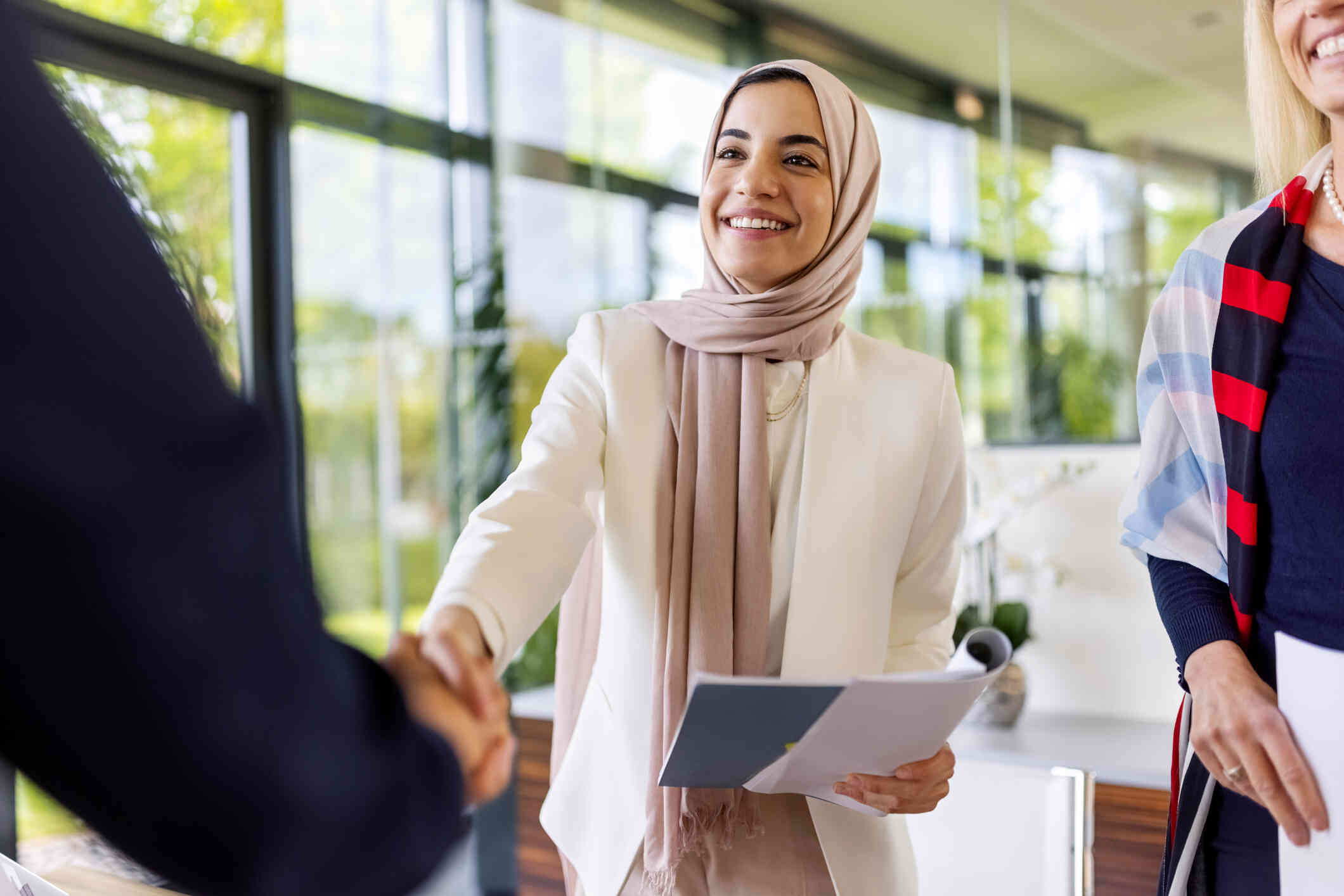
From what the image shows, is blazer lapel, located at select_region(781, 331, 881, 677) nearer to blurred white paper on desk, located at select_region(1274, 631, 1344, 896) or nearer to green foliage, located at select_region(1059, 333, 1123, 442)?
blurred white paper on desk, located at select_region(1274, 631, 1344, 896)

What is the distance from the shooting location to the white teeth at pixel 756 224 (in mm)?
1476

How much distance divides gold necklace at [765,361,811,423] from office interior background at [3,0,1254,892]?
1.31m

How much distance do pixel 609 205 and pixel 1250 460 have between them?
3.42 meters

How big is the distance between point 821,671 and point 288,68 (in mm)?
3284

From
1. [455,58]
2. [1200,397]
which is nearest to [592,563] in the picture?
[1200,397]

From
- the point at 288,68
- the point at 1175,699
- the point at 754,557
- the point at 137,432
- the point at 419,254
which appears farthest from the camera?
the point at 419,254

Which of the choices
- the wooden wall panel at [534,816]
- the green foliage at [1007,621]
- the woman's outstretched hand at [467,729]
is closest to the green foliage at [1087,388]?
the green foliage at [1007,621]

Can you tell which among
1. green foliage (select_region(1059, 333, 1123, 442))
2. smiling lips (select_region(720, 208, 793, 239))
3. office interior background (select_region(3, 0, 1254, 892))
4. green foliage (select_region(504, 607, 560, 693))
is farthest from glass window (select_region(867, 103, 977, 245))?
smiling lips (select_region(720, 208, 793, 239))

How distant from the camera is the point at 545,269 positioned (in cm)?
428

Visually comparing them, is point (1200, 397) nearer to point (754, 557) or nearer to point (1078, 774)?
point (754, 557)

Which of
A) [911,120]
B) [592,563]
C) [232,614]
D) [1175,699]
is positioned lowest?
[1175,699]

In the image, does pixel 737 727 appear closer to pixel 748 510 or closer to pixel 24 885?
pixel 748 510

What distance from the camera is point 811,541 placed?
136cm

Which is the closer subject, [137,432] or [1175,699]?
[137,432]
